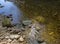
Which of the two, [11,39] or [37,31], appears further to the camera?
[37,31]

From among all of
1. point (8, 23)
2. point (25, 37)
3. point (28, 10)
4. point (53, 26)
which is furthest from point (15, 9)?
point (25, 37)

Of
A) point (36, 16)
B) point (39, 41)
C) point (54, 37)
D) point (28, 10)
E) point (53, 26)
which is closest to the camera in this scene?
point (39, 41)

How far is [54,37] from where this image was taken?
376 cm

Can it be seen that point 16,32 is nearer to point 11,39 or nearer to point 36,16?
point 11,39

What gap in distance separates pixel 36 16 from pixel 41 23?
2.28 ft

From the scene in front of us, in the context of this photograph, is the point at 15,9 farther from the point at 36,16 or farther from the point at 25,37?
the point at 25,37

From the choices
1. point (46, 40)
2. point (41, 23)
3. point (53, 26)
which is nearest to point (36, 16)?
point (41, 23)

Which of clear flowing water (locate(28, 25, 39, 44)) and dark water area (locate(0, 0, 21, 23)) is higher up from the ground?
clear flowing water (locate(28, 25, 39, 44))

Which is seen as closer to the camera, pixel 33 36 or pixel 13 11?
pixel 33 36

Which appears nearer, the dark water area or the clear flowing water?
the clear flowing water

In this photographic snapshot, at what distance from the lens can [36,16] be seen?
17.1 ft

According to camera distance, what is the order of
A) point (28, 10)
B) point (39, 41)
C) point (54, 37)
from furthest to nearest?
point (28, 10) → point (54, 37) → point (39, 41)

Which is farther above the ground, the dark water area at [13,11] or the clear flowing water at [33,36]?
the clear flowing water at [33,36]

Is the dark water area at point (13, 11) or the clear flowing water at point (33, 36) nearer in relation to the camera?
the clear flowing water at point (33, 36)
